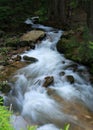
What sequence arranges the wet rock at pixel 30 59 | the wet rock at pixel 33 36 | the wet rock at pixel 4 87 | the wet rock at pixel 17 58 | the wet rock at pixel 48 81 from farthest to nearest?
the wet rock at pixel 33 36, the wet rock at pixel 30 59, the wet rock at pixel 17 58, the wet rock at pixel 48 81, the wet rock at pixel 4 87

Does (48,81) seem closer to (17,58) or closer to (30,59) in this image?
(30,59)

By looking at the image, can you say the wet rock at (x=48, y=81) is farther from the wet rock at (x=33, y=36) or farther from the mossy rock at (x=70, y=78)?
the wet rock at (x=33, y=36)

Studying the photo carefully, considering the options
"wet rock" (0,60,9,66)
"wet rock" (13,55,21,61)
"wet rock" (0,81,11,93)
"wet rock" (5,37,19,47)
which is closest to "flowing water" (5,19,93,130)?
"wet rock" (0,81,11,93)

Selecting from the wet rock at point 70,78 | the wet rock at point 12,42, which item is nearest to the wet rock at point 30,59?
the wet rock at point 12,42

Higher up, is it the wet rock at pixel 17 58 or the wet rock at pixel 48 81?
the wet rock at pixel 48 81

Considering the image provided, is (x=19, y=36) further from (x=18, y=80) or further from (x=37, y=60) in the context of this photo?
(x=18, y=80)

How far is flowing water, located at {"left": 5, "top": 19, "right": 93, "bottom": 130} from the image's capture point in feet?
27.0

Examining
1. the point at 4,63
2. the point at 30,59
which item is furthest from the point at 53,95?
the point at 30,59

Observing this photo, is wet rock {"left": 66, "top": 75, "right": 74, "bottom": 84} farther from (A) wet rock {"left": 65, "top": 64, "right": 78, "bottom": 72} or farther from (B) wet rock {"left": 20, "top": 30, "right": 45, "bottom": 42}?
(B) wet rock {"left": 20, "top": 30, "right": 45, "bottom": 42}

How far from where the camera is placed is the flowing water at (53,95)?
824cm

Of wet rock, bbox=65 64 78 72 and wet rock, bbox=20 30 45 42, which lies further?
wet rock, bbox=20 30 45 42

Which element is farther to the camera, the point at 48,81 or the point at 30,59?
the point at 30,59

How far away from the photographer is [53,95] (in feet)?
31.7

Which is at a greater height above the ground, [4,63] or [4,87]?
[4,87]
